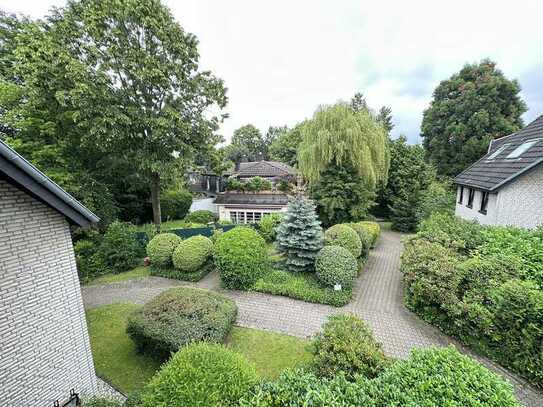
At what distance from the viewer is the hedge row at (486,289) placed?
521 cm

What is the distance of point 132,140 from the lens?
523 inches

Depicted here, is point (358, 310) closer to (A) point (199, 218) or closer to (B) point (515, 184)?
(B) point (515, 184)

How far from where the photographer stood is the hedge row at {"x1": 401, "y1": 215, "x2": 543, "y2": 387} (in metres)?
5.21

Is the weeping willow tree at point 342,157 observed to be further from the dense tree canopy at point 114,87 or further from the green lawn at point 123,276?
the green lawn at point 123,276

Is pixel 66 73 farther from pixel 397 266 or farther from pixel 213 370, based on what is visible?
pixel 397 266

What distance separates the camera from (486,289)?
20.2ft

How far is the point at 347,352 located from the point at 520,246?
6947 millimetres

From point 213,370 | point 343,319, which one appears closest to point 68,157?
point 213,370

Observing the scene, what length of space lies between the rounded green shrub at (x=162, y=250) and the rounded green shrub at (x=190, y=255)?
0.36 metres

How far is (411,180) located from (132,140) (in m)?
21.6

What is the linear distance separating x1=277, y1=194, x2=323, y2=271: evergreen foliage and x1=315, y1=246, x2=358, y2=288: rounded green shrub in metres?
0.73

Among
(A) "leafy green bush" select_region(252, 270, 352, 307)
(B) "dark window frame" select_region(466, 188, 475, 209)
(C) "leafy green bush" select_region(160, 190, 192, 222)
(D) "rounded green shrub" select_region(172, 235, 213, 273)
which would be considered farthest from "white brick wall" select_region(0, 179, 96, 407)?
(B) "dark window frame" select_region(466, 188, 475, 209)

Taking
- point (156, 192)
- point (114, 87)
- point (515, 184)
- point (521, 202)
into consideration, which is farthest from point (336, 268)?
point (114, 87)

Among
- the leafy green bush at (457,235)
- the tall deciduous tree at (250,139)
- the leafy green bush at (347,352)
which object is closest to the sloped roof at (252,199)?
the leafy green bush at (457,235)
